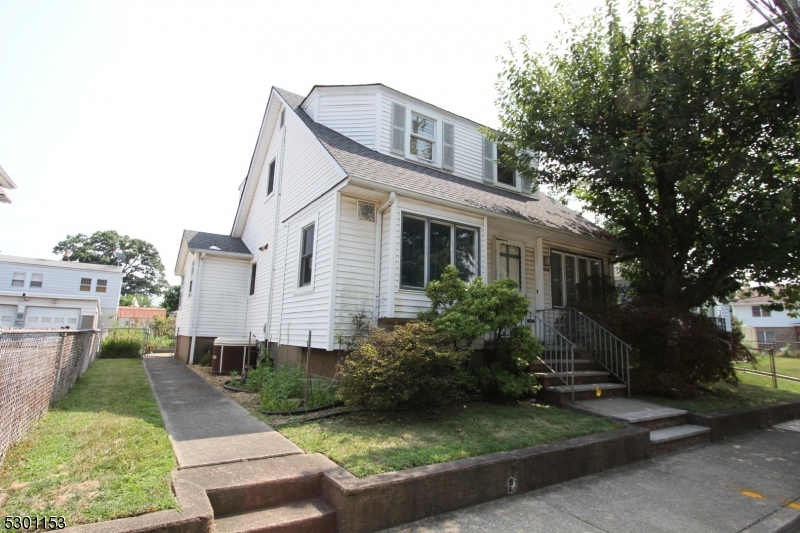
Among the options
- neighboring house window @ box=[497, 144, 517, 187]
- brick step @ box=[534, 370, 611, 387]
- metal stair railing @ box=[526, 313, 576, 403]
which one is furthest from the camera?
→ neighboring house window @ box=[497, 144, 517, 187]

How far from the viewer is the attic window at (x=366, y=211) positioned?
8320mm

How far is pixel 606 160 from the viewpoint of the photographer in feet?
29.0

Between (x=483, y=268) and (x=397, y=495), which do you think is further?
(x=483, y=268)

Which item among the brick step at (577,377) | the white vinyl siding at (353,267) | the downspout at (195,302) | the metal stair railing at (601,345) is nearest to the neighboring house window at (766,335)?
the metal stair railing at (601,345)

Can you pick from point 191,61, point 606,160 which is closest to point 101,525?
point 191,61

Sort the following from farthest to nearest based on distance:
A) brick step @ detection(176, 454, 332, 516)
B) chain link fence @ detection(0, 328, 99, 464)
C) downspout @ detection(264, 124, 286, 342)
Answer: downspout @ detection(264, 124, 286, 342) < chain link fence @ detection(0, 328, 99, 464) < brick step @ detection(176, 454, 332, 516)

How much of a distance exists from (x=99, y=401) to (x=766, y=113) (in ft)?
43.1

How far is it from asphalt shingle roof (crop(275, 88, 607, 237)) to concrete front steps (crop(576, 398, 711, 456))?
4413mm

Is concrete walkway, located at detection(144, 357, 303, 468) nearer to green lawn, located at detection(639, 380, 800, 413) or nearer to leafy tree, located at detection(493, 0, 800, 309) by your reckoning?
green lawn, located at detection(639, 380, 800, 413)

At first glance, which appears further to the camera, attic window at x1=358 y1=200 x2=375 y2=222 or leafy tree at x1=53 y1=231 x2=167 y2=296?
leafy tree at x1=53 y1=231 x2=167 y2=296

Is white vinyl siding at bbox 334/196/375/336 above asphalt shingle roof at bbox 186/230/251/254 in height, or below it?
below

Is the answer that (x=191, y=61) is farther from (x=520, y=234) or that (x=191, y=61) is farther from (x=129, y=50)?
(x=520, y=234)

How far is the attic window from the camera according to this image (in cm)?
832

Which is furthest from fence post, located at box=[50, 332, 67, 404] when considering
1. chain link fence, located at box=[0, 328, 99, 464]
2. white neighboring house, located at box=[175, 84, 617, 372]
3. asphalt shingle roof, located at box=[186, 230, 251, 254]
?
asphalt shingle roof, located at box=[186, 230, 251, 254]
